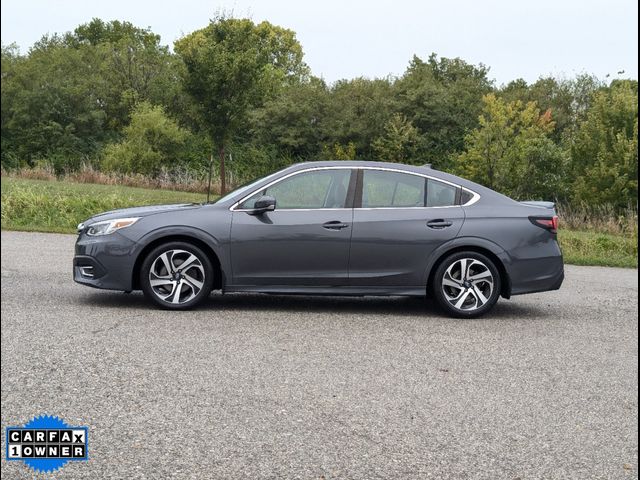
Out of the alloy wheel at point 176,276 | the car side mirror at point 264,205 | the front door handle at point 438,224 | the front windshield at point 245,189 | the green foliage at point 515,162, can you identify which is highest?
the green foliage at point 515,162

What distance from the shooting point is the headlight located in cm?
831

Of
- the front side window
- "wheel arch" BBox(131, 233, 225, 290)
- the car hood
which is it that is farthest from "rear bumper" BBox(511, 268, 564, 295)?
the car hood

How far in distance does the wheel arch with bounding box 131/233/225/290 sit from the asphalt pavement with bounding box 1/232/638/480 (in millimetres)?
325

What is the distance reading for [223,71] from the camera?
22250 millimetres

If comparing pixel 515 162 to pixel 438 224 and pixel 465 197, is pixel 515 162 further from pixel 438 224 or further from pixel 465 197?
pixel 438 224

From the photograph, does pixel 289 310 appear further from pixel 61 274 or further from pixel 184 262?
pixel 61 274

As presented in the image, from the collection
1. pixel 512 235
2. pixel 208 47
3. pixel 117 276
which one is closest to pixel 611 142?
pixel 208 47

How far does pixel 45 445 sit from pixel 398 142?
3243 cm

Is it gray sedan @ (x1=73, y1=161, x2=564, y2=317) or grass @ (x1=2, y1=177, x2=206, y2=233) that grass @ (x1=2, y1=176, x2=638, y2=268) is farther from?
gray sedan @ (x1=73, y1=161, x2=564, y2=317)

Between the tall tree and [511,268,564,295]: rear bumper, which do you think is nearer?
[511,268,564,295]: rear bumper

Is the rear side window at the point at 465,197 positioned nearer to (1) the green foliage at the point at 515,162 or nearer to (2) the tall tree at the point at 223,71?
(2) the tall tree at the point at 223,71

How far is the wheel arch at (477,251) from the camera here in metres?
8.44

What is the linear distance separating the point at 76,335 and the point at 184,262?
5.19ft

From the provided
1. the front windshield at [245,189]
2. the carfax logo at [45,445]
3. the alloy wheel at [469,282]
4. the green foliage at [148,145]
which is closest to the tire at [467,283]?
the alloy wheel at [469,282]
